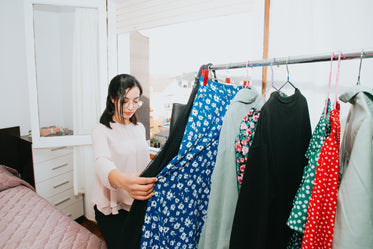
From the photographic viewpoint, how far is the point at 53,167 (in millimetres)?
2170

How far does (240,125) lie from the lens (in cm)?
72

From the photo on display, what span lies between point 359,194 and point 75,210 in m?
2.66

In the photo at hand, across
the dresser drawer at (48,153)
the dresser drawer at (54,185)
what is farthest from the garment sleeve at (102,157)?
the dresser drawer at (54,185)

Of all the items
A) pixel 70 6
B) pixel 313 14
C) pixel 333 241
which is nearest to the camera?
pixel 333 241

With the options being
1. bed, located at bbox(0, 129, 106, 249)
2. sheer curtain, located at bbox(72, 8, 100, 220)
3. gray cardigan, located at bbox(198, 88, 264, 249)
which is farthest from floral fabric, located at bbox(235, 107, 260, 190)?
sheer curtain, located at bbox(72, 8, 100, 220)

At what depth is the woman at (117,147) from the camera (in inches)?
52.4

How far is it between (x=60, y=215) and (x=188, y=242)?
1026 millimetres

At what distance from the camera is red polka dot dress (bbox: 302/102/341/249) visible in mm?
527

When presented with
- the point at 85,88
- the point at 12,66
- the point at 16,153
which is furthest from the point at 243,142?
the point at 12,66

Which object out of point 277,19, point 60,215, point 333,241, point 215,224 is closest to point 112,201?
point 60,215

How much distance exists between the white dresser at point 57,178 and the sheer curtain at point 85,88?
0.10 m

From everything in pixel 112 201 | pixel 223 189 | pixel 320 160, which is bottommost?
pixel 112 201

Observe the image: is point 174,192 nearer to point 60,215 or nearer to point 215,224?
point 215,224

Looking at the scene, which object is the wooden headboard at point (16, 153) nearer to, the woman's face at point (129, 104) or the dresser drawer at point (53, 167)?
the dresser drawer at point (53, 167)
